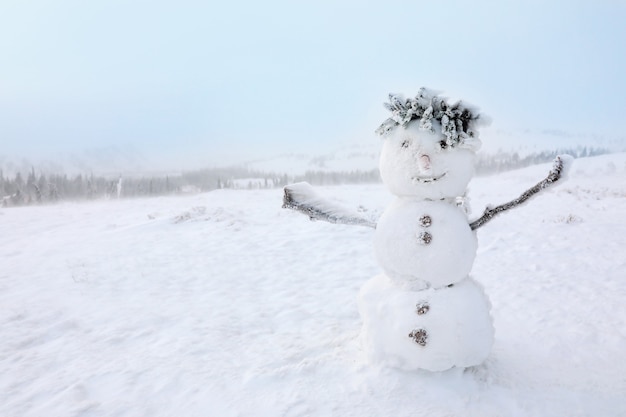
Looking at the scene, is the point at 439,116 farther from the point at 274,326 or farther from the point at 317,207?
the point at 274,326

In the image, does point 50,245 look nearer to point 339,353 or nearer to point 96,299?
point 96,299

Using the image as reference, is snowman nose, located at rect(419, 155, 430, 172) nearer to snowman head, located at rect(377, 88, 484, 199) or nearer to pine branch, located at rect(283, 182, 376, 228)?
snowman head, located at rect(377, 88, 484, 199)

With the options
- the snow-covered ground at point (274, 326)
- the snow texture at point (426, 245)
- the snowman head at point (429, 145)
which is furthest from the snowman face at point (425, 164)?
the snow-covered ground at point (274, 326)

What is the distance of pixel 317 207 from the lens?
140 inches

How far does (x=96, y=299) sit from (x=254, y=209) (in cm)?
772

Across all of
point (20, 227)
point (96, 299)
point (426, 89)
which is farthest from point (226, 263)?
point (20, 227)

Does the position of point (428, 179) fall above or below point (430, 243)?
above

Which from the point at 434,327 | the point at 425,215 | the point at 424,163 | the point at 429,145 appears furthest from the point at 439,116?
the point at 434,327

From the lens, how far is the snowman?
10.1ft

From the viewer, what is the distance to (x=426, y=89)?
3131 mm

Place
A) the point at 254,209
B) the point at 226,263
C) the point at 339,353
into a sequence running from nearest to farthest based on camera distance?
the point at 339,353, the point at 226,263, the point at 254,209

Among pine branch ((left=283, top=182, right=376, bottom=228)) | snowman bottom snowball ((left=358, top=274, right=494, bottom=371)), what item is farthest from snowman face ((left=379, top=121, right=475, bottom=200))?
snowman bottom snowball ((left=358, top=274, right=494, bottom=371))

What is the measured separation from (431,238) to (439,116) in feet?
3.13

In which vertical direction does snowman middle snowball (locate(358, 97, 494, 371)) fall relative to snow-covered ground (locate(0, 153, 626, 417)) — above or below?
above
